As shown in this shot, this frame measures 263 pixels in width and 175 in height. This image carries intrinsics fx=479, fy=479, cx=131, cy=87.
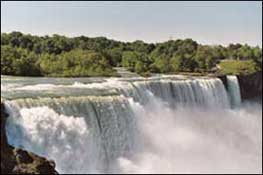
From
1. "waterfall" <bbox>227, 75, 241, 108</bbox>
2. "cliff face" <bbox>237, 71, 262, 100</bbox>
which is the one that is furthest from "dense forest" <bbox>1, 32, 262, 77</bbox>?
"waterfall" <bbox>227, 75, 241, 108</bbox>

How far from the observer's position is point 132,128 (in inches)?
405

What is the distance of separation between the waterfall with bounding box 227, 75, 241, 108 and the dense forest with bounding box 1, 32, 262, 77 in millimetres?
4316

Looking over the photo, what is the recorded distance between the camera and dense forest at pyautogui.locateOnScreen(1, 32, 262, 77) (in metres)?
17.7

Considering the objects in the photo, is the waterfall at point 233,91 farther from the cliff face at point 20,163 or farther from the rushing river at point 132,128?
the cliff face at point 20,163

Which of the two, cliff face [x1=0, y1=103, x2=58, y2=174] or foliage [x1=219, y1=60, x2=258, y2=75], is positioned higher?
foliage [x1=219, y1=60, x2=258, y2=75]

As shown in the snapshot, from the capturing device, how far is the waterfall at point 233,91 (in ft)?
59.4

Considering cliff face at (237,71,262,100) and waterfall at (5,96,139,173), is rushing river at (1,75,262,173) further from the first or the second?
cliff face at (237,71,262,100)

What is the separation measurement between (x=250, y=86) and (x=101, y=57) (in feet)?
21.9

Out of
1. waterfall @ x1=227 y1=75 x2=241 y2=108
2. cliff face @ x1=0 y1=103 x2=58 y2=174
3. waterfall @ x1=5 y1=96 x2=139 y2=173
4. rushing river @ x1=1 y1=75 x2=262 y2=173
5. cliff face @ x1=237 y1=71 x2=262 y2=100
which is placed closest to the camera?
cliff face @ x1=0 y1=103 x2=58 y2=174

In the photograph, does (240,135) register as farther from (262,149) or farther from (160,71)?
(160,71)

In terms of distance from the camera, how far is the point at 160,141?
1137cm

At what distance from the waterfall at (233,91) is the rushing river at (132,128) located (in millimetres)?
1904

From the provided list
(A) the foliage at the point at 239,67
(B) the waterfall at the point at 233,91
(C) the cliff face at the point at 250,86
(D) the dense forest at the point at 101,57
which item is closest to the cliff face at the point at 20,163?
(D) the dense forest at the point at 101,57

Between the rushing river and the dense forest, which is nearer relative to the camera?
the rushing river
